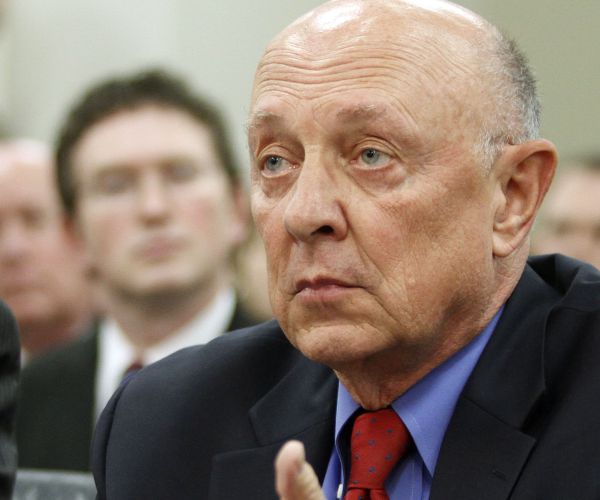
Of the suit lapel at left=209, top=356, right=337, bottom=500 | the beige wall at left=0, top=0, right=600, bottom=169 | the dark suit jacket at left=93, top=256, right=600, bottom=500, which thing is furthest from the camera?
the beige wall at left=0, top=0, right=600, bottom=169

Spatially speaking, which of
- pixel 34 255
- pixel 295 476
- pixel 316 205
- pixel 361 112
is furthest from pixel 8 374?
pixel 34 255

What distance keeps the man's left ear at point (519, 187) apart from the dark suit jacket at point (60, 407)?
7.44ft

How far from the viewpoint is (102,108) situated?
498cm

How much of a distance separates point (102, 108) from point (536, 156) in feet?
9.31

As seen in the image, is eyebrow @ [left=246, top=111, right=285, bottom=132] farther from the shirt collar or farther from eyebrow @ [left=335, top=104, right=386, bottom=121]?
the shirt collar

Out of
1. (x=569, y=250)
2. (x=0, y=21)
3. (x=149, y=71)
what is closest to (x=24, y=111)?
(x=0, y=21)

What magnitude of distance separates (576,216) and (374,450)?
11.3 feet

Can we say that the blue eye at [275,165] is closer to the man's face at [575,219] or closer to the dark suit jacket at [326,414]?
the dark suit jacket at [326,414]

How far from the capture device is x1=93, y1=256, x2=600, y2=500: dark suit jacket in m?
2.21

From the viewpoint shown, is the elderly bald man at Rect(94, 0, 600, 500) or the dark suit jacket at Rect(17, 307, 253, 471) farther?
the dark suit jacket at Rect(17, 307, 253, 471)

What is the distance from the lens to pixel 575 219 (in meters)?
5.59

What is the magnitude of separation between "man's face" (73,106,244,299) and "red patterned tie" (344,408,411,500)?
2.31m

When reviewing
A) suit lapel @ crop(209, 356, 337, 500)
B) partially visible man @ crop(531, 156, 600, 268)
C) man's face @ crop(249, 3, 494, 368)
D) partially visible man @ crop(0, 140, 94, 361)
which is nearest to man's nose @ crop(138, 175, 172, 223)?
partially visible man @ crop(0, 140, 94, 361)

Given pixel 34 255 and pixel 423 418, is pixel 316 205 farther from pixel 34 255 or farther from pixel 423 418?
pixel 34 255
